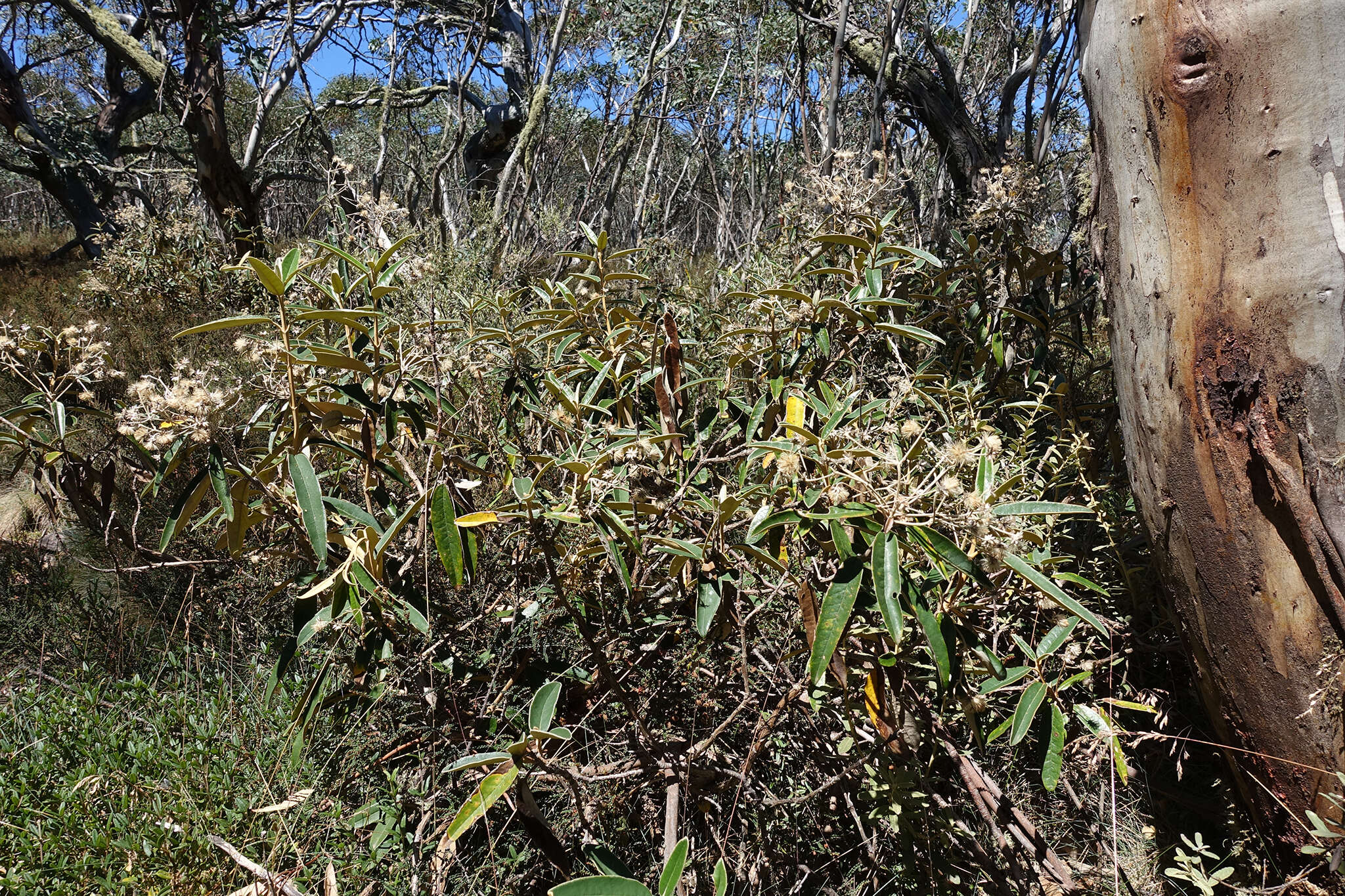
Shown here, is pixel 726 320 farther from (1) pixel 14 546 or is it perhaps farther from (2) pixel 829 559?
(1) pixel 14 546

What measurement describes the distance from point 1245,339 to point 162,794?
2291 millimetres

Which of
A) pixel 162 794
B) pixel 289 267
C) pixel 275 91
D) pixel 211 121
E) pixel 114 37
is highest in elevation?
pixel 114 37

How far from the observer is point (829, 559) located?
1402 millimetres

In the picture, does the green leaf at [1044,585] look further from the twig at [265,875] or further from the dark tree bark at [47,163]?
the dark tree bark at [47,163]

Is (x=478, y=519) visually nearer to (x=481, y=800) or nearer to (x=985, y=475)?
(x=481, y=800)

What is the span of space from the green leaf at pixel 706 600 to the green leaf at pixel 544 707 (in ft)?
0.79

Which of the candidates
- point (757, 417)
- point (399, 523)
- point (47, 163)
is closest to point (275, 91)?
point (47, 163)

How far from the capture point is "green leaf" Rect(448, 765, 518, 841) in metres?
1.00

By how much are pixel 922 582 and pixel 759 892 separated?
655 millimetres

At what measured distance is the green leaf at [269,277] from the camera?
3.93ft

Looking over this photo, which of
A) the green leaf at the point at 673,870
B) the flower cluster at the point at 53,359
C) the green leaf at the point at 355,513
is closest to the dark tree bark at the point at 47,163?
the flower cluster at the point at 53,359

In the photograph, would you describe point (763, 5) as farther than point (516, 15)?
No

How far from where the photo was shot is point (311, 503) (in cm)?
123

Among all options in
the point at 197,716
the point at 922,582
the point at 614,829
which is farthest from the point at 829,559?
the point at 197,716
